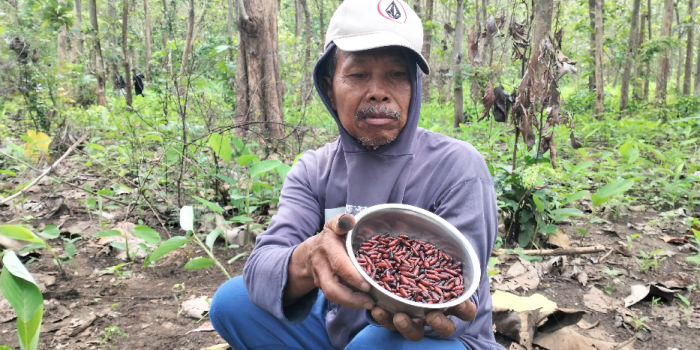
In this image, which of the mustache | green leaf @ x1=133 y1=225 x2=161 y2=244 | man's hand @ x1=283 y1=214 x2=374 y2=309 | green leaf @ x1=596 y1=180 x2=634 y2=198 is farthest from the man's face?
green leaf @ x1=596 y1=180 x2=634 y2=198

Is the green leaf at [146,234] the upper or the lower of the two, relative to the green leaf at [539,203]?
upper

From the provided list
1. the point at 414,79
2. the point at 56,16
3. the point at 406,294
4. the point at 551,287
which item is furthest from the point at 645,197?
the point at 56,16

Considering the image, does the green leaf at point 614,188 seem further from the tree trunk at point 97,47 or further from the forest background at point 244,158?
the tree trunk at point 97,47

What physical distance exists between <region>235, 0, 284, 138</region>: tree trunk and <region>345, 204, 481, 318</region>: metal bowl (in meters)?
3.75

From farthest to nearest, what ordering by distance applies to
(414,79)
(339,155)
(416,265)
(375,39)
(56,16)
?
(56,16) → (339,155) → (414,79) → (375,39) → (416,265)

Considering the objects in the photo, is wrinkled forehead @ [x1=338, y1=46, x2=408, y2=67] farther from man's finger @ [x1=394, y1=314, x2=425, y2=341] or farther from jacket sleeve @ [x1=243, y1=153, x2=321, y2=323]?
man's finger @ [x1=394, y1=314, x2=425, y2=341]

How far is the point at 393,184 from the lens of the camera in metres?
1.61

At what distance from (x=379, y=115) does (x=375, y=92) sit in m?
0.08

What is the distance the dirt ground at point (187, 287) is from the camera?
2211 millimetres

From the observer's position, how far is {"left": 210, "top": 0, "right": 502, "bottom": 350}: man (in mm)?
1363

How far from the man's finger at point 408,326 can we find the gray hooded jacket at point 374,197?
0.67 feet

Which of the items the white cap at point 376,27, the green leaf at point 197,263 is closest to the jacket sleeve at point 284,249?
the white cap at point 376,27

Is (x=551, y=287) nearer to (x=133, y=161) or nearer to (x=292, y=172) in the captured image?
(x=292, y=172)

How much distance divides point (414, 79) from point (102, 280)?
2.40 metres
